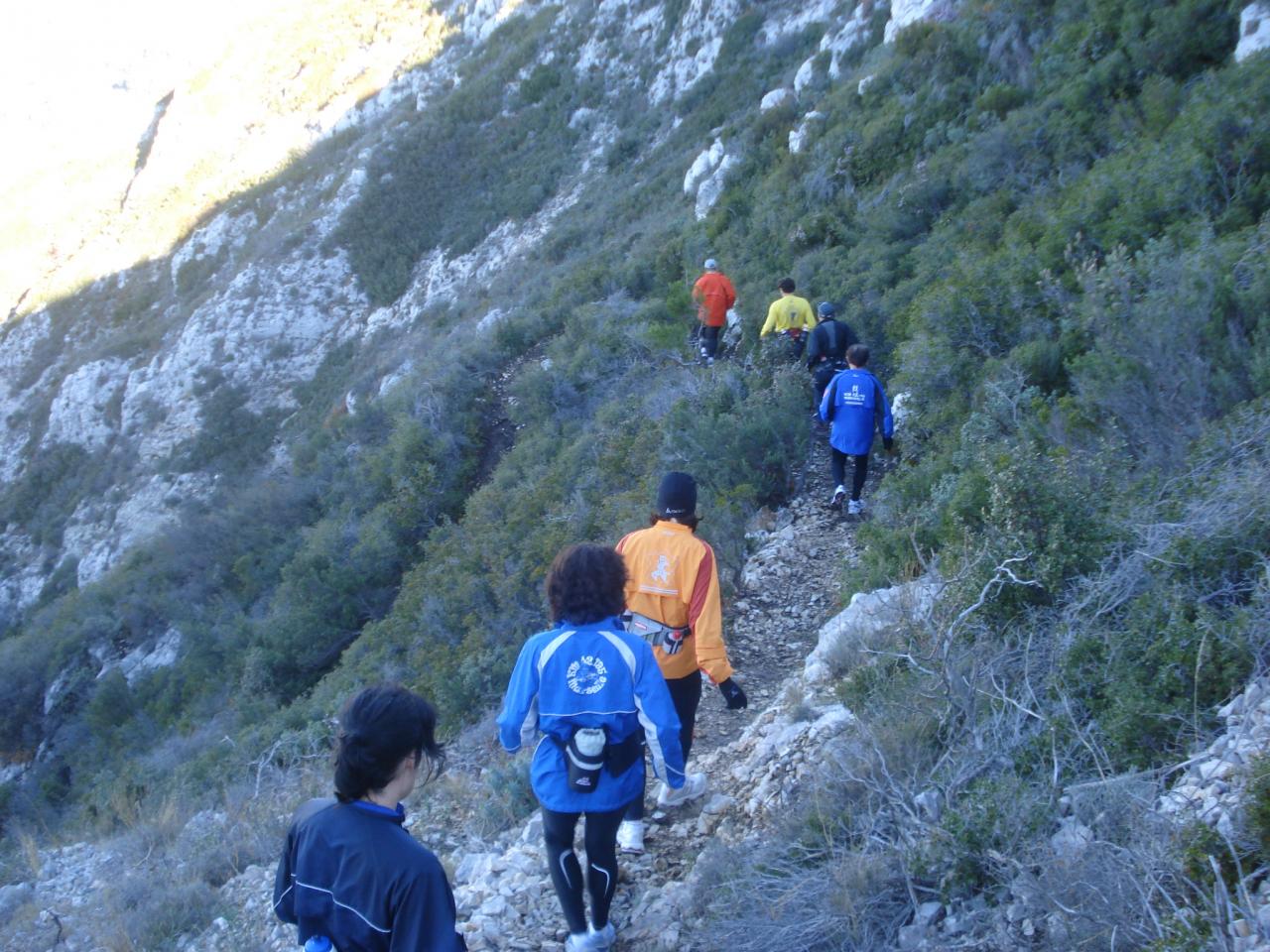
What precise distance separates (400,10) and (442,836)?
1682 inches

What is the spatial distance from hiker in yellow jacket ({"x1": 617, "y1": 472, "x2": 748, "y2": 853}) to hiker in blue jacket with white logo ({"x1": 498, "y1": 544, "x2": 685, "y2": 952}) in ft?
1.75

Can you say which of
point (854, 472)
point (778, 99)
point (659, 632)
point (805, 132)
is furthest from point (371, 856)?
point (778, 99)

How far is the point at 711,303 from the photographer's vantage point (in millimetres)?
10500

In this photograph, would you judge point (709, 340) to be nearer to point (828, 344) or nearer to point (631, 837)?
point (828, 344)

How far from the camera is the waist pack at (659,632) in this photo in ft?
11.4

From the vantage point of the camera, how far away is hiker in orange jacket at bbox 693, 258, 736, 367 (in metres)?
10.5

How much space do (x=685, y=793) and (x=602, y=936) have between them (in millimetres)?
1007

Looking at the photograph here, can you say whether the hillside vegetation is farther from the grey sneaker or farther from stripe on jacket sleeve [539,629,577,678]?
stripe on jacket sleeve [539,629,577,678]

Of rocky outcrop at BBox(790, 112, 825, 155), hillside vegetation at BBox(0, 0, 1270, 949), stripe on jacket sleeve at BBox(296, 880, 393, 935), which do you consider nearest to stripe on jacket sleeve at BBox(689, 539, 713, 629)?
hillside vegetation at BBox(0, 0, 1270, 949)

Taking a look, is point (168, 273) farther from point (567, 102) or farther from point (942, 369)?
point (942, 369)

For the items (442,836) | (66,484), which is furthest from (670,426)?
(66,484)

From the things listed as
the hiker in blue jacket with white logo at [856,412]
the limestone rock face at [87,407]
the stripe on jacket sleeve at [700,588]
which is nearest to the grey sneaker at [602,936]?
the stripe on jacket sleeve at [700,588]

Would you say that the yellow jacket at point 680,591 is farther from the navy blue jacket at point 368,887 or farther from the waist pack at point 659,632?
the navy blue jacket at point 368,887

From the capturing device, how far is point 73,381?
28.9 metres
